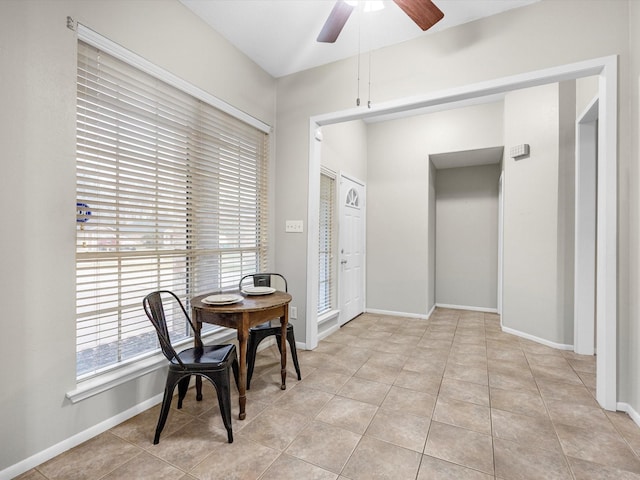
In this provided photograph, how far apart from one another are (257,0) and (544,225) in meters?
3.67

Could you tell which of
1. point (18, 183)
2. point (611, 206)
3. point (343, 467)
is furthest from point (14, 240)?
point (611, 206)

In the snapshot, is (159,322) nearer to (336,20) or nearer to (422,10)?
(336,20)

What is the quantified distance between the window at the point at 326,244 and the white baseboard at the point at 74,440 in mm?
2177

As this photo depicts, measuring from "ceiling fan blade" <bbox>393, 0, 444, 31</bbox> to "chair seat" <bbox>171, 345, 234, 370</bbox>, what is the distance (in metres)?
2.37

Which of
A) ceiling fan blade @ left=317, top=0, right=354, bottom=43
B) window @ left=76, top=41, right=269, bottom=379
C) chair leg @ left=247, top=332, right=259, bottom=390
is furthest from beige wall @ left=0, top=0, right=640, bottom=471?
ceiling fan blade @ left=317, top=0, right=354, bottom=43

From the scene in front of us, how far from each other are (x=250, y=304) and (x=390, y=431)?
1191mm

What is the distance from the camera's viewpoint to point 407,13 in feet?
6.35

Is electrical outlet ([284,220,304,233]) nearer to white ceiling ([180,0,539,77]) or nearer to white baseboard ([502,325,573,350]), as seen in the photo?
white ceiling ([180,0,539,77])

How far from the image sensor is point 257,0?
236 centimetres

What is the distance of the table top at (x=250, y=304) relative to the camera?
200 cm

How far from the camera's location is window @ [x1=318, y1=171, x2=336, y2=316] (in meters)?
3.96

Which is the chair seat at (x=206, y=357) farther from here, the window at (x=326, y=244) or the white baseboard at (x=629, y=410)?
the white baseboard at (x=629, y=410)

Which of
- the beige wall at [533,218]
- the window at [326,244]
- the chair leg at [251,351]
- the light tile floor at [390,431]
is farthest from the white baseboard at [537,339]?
the chair leg at [251,351]

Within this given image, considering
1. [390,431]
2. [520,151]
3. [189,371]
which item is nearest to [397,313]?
[520,151]
